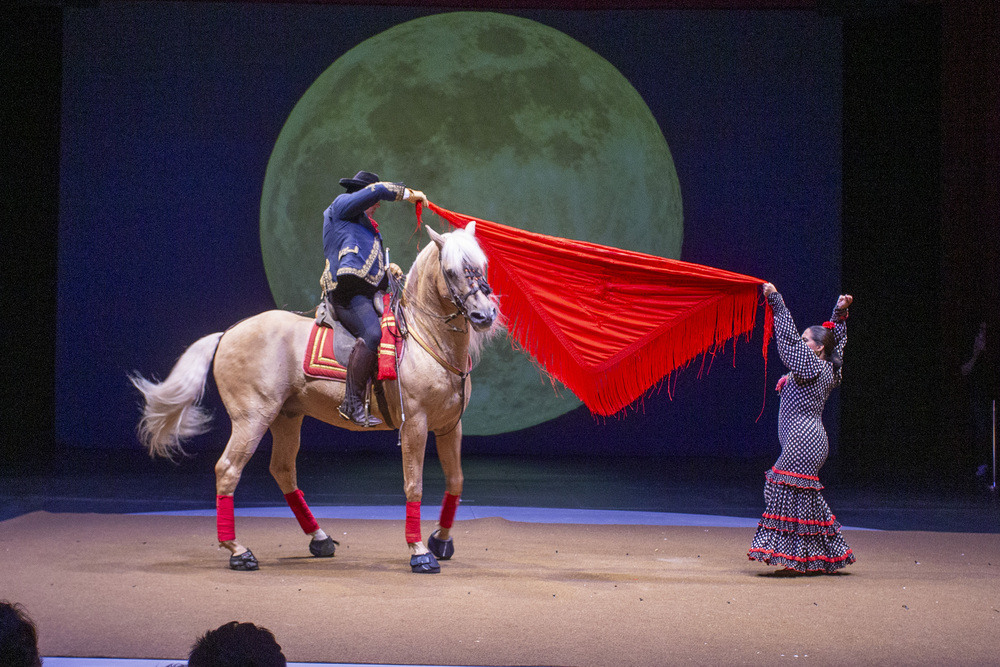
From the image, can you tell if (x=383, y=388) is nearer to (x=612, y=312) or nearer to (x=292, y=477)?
(x=292, y=477)

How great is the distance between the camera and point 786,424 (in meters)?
5.12

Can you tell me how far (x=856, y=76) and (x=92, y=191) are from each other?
8.03m

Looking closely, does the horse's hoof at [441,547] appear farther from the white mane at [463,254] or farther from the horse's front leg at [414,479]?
the white mane at [463,254]

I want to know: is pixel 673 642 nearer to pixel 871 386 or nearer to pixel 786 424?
pixel 786 424

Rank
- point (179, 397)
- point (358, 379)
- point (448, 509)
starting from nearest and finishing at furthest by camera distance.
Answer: point (358, 379), point (448, 509), point (179, 397)

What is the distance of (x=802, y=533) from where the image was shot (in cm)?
497

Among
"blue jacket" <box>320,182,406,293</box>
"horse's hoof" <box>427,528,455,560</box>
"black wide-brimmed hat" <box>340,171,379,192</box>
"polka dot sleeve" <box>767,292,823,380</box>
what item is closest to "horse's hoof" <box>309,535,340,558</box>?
"horse's hoof" <box>427,528,455,560</box>

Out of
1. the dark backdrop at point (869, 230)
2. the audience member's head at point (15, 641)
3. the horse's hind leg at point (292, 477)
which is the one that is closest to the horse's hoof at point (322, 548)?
the horse's hind leg at point (292, 477)

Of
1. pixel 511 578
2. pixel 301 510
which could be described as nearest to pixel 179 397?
pixel 301 510

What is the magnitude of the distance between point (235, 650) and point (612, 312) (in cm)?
387

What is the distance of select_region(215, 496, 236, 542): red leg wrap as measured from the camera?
16.4 ft

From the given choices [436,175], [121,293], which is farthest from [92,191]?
[436,175]

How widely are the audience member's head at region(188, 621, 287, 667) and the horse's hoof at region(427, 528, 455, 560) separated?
3736 mm

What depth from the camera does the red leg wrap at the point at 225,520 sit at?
499 cm
